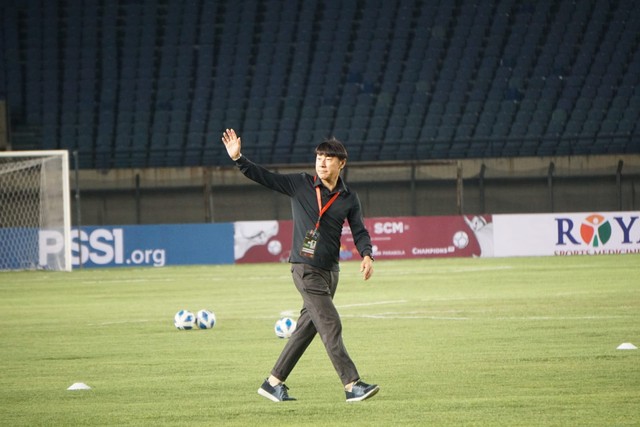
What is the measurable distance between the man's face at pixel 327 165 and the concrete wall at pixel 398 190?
96.2ft

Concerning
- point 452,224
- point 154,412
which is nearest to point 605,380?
point 154,412

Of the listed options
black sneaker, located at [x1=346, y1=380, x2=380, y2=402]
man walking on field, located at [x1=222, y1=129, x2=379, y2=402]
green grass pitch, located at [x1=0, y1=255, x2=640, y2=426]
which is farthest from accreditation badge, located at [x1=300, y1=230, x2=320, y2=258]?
green grass pitch, located at [x1=0, y1=255, x2=640, y2=426]

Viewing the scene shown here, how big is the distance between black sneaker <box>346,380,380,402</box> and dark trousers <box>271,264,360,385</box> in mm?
74

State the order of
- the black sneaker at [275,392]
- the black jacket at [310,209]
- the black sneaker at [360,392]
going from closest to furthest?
1. the black sneaker at [360,392]
2. the black jacket at [310,209]
3. the black sneaker at [275,392]

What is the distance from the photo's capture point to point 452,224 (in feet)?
129

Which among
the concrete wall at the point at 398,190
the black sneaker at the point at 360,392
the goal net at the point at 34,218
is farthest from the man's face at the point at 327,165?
the concrete wall at the point at 398,190

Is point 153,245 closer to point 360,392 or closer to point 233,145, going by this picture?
point 233,145

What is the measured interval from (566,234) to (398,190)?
546 cm

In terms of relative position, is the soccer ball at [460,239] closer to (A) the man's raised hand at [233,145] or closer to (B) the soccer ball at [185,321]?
(B) the soccer ball at [185,321]

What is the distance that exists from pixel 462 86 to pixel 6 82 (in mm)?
16864

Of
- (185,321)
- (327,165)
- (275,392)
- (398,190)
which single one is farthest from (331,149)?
(398,190)

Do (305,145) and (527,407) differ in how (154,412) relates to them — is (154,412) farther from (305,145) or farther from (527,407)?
(305,145)

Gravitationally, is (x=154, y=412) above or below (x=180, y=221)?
below

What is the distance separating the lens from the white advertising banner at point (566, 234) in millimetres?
38812
